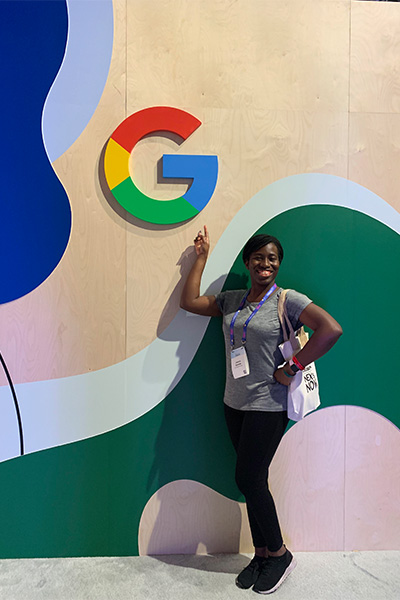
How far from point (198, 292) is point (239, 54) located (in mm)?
1287

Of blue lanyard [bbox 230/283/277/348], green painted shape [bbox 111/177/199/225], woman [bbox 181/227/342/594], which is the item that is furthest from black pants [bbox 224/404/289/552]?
green painted shape [bbox 111/177/199/225]

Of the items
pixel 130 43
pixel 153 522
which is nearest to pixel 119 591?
pixel 153 522

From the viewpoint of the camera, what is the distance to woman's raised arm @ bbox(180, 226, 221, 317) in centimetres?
239

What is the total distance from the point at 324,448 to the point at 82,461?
4.32ft

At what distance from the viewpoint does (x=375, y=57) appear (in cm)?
250

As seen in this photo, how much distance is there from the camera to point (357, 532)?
100 inches

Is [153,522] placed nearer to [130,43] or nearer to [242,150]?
[242,150]

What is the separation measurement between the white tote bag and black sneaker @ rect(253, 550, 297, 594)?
73 cm

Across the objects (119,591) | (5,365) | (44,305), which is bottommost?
(119,591)

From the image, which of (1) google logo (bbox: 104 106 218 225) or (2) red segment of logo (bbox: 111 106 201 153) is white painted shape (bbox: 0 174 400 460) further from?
(2) red segment of logo (bbox: 111 106 201 153)

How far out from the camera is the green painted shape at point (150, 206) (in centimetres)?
243

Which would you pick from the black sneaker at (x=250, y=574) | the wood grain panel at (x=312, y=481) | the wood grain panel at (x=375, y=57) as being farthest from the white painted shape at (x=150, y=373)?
the black sneaker at (x=250, y=574)

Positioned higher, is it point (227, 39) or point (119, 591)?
point (227, 39)

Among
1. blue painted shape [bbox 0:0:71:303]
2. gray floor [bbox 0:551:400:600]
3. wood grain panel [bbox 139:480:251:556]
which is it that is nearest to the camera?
gray floor [bbox 0:551:400:600]
